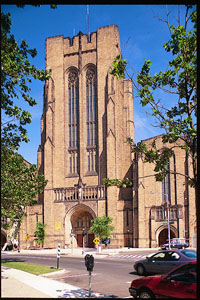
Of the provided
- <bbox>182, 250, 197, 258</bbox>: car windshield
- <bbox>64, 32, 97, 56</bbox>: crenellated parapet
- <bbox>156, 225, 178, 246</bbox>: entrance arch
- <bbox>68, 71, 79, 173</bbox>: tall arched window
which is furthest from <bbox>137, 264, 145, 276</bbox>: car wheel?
<bbox>64, 32, 97, 56</bbox>: crenellated parapet

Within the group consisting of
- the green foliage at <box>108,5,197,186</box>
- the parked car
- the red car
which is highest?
the green foliage at <box>108,5,197,186</box>

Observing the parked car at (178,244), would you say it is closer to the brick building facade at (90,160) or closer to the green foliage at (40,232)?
the brick building facade at (90,160)

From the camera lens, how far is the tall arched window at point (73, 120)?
162ft

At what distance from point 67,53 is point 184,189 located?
2478 cm

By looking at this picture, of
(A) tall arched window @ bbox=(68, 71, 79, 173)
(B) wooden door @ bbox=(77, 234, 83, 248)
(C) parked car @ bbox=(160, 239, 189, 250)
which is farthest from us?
(A) tall arched window @ bbox=(68, 71, 79, 173)

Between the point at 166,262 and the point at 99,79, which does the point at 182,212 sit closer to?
the point at 99,79

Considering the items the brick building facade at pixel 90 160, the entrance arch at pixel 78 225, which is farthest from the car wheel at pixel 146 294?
the entrance arch at pixel 78 225

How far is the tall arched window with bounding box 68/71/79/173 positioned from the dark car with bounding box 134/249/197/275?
33.9 meters

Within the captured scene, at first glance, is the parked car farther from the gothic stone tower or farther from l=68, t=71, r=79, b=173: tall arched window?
l=68, t=71, r=79, b=173: tall arched window

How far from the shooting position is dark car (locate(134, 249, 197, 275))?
14.0 meters

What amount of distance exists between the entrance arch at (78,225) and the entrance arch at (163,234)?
8745mm

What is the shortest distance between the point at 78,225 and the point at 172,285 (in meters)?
41.4

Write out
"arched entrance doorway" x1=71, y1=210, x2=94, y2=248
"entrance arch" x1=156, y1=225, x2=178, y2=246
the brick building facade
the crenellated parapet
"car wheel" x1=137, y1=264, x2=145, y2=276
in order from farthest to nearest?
1. the crenellated parapet
2. "arched entrance doorway" x1=71, y1=210, x2=94, y2=248
3. the brick building facade
4. "entrance arch" x1=156, y1=225, x2=178, y2=246
5. "car wheel" x1=137, y1=264, x2=145, y2=276

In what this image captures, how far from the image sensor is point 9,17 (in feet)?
25.2
